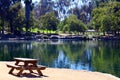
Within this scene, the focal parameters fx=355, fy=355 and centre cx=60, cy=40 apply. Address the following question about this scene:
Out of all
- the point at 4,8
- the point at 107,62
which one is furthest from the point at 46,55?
the point at 4,8

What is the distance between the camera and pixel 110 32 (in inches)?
4139

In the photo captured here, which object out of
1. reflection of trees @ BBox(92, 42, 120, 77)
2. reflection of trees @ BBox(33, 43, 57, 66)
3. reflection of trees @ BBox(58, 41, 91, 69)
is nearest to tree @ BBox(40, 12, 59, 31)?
reflection of trees @ BBox(58, 41, 91, 69)

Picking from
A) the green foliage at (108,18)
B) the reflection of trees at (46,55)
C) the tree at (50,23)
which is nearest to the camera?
the reflection of trees at (46,55)

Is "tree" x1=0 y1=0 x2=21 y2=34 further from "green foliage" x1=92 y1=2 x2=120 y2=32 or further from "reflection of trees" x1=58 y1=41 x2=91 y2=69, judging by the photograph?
"reflection of trees" x1=58 y1=41 x2=91 y2=69

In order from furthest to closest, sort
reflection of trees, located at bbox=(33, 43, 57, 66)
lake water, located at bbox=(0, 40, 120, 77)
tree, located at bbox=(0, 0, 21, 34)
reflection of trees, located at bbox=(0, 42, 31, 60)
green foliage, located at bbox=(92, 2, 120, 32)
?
tree, located at bbox=(0, 0, 21, 34), green foliage, located at bbox=(92, 2, 120, 32), reflection of trees, located at bbox=(0, 42, 31, 60), reflection of trees, located at bbox=(33, 43, 57, 66), lake water, located at bbox=(0, 40, 120, 77)

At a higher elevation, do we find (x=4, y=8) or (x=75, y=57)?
(x=4, y=8)

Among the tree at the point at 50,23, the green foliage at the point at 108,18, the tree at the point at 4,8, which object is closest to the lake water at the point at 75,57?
the green foliage at the point at 108,18

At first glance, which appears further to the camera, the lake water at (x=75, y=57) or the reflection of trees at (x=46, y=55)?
the reflection of trees at (x=46, y=55)

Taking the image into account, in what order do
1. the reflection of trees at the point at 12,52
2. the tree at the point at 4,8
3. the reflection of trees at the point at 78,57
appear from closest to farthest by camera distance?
the reflection of trees at the point at 78,57 → the reflection of trees at the point at 12,52 → the tree at the point at 4,8

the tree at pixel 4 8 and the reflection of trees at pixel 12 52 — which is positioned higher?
the tree at pixel 4 8

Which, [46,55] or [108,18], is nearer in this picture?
[46,55]

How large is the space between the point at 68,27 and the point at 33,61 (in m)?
90.7

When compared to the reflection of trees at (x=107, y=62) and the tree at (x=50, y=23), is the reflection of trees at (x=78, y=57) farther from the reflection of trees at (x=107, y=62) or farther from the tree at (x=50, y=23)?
the tree at (x=50, y=23)

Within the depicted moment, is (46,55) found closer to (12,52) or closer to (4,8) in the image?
(12,52)
